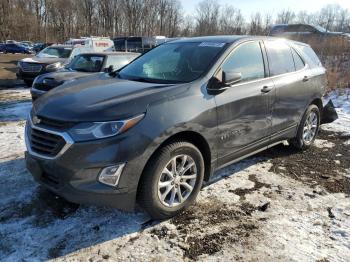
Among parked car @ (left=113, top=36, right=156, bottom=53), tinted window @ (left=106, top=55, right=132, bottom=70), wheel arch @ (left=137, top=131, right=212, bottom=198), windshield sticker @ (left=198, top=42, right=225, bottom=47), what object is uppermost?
parked car @ (left=113, top=36, right=156, bottom=53)

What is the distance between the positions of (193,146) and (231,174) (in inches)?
55.2

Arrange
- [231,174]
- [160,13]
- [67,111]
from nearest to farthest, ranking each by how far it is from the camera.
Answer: [67,111], [231,174], [160,13]

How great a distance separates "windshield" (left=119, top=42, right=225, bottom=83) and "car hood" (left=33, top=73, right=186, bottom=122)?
0.31 meters

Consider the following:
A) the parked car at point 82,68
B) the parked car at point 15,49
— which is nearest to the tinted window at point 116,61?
the parked car at point 82,68

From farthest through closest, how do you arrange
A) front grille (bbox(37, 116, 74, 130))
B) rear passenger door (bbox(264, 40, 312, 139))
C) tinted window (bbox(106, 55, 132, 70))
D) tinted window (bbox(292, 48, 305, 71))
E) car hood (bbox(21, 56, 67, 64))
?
car hood (bbox(21, 56, 67, 64)), tinted window (bbox(106, 55, 132, 70)), tinted window (bbox(292, 48, 305, 71)), rear passenger door (bbox(264, 40, 312, 139)), front grille (bbox(37, 116, 74, 130))

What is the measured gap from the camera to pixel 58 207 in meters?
3.74

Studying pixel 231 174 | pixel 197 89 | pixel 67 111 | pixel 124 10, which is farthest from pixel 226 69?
pixel 124 10

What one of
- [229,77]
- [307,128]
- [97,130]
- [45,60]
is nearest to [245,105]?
[229,77]

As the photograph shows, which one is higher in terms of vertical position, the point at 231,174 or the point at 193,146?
the point at 193,146

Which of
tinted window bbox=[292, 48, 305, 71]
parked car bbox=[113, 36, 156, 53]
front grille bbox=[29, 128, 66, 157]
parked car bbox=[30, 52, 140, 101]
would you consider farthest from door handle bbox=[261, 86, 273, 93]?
parked car bbox=[113, 36, 156, 53]

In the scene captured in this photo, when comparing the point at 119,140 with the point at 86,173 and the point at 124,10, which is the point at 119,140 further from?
the point at 124,10

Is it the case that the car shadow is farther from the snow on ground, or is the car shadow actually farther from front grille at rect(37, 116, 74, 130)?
front grille at rect(37, 116, 74, 130)

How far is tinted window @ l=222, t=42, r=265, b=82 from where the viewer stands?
410 cm

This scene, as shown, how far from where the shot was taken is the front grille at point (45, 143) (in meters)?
3.04
